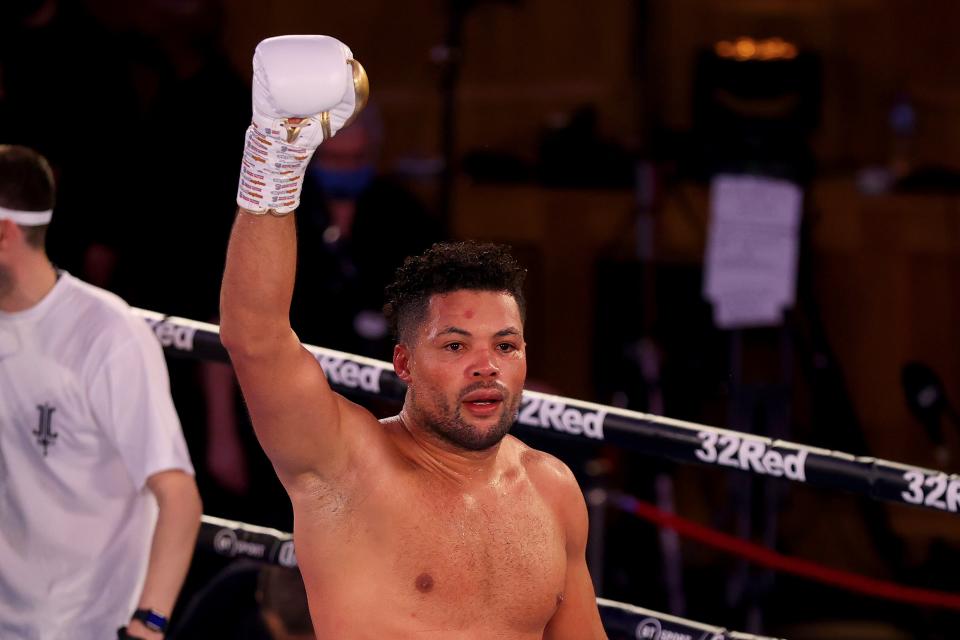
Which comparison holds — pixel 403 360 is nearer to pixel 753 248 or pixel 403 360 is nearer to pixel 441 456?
pixel 441 456

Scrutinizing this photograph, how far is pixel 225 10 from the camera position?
6547 millimetres

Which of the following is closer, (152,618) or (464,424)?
(464,424)

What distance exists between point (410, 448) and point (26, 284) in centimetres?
104

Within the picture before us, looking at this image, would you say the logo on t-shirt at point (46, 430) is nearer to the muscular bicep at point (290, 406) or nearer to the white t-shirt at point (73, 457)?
the white t-shirt at point (73, 457)

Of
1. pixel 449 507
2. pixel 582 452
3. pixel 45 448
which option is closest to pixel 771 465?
pixel 582 452

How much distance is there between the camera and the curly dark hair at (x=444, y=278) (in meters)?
2.53

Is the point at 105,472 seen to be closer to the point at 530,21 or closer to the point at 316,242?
the point at 316,242

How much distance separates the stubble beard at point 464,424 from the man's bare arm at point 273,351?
0.21 meters

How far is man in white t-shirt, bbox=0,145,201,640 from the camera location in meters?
2.98

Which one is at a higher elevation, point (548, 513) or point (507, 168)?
point (507, 168)

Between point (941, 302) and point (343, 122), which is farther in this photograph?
point (941, 302)

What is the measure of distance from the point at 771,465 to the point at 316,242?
7.83 ft

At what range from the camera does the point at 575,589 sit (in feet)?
8.75

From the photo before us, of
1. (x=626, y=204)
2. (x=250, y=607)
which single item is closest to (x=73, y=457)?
(x=250, y=607)
